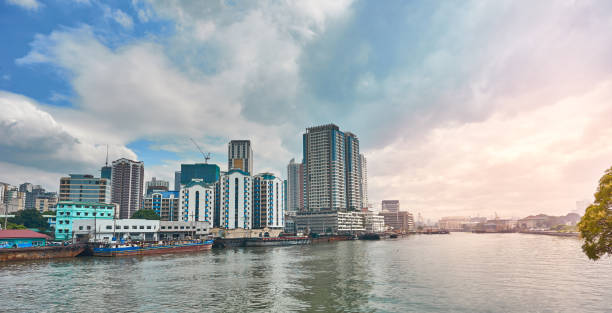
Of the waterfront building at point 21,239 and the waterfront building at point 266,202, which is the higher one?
the waterfront building at point 266,202

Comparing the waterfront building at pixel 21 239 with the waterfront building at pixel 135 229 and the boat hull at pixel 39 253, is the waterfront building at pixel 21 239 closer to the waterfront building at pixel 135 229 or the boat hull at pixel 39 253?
the boat hull at pixel 39 253

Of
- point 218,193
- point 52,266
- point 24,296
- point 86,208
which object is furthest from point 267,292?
point 218,193

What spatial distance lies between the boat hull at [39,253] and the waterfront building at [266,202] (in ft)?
320

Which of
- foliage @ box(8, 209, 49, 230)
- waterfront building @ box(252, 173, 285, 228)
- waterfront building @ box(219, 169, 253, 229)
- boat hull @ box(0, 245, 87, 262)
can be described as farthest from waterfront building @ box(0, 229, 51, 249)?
waterfront building @ box(252, 173, 285, 228)

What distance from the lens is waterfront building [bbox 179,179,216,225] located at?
172875 mm

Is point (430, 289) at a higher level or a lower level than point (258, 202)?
lower

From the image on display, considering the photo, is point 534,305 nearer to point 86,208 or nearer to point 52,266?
point 52,266

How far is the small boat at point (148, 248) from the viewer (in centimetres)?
9288

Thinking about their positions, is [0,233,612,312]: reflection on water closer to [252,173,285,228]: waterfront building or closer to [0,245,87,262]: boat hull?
[0,245,87,262]: boat hull

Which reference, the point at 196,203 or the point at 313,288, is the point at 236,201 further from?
the point at 313,288

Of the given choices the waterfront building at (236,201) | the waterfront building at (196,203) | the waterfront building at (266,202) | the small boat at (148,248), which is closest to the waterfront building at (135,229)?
the small boat at (148,248)

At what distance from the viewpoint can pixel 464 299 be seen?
39.4 m

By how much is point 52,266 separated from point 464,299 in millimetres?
72903

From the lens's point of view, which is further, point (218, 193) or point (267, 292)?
point (218, 193)
